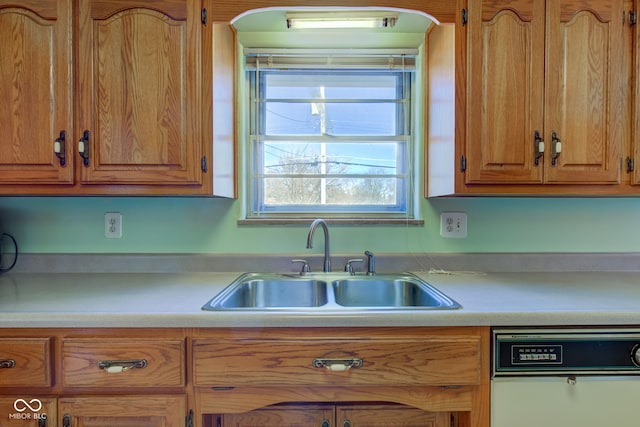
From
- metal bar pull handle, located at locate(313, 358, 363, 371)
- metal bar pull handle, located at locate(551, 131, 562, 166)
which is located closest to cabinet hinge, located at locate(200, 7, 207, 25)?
metal bar pull handle, located at locate(313, 358, 363, 371)

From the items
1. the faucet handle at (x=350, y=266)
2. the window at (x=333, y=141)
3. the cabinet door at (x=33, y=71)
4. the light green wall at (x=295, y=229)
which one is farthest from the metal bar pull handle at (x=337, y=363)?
the cabinet door at (x=33, y=71)

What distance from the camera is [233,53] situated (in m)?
1.54

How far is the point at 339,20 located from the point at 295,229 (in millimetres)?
913

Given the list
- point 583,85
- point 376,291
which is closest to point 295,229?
point 376,291

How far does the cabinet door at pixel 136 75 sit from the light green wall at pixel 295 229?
1.35 ft

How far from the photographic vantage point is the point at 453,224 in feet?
5.29

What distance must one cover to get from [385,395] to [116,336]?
0.79 metres

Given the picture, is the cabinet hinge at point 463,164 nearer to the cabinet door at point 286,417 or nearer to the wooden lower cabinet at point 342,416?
the wooden lower cabinet at point 342,416

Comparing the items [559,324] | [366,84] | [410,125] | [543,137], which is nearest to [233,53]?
[366,84]

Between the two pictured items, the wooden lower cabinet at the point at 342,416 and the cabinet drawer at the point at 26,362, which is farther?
the wooden lower cabinet at the point at 342,416

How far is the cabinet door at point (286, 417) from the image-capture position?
1.09 metres

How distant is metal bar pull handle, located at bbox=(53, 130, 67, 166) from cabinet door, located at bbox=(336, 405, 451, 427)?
1301mm

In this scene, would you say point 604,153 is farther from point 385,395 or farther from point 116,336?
point 116,336

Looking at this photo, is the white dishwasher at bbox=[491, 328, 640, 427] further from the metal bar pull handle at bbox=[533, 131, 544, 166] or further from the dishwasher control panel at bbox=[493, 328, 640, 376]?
the metal bar pull handle at bbox=[533, 131, 544, 166]
